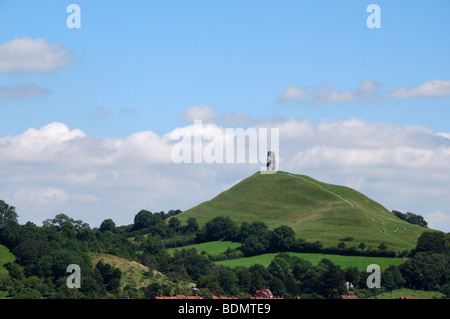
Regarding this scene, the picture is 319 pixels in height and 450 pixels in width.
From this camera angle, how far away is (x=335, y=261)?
170 metres

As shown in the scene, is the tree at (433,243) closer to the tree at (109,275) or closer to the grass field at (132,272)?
the grass field at (132,272)

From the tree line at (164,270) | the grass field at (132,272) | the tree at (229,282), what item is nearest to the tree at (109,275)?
the tree line at (164,270)

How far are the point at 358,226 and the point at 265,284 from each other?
63.3m

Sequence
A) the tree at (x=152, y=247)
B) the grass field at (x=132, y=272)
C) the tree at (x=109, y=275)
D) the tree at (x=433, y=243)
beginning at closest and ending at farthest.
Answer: the tree at (x=109, y=275)
the grass field at (x=132, y=272)
the tree at (x=433, y=243)
the tree at (x=152, y=247)

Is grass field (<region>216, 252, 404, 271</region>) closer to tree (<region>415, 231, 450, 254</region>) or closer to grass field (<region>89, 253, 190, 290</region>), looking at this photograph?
tree (<region>415, 231, 450, 254</region>)

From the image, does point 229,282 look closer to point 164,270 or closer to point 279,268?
point 279,268

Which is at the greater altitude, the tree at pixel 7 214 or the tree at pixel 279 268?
the tree at pixel 7 214

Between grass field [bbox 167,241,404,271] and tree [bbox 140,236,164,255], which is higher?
tree [bbox 140,236,164,255]

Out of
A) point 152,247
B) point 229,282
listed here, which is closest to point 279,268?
point 229,282

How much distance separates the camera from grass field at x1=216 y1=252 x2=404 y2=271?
541 feet

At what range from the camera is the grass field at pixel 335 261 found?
16488cm

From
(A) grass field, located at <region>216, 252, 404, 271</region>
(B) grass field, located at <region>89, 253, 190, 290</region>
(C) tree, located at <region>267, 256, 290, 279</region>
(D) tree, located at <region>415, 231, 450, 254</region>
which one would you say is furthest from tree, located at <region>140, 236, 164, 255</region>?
(D) tree, located at <region>415, 231, 450, 254</region>
